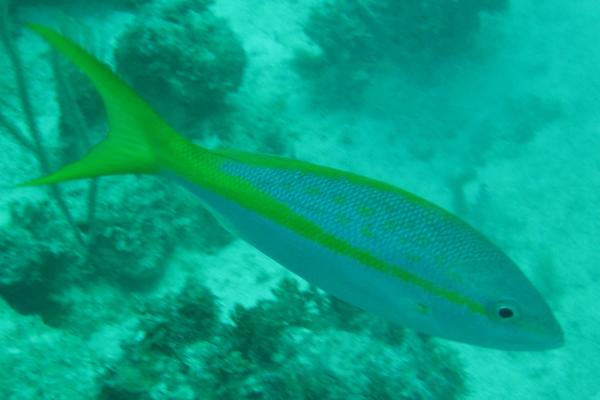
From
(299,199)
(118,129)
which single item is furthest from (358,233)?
(118,129)

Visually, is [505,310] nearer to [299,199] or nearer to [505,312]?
[505,312]

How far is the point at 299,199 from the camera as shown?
1.60 meters

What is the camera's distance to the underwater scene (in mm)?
1582

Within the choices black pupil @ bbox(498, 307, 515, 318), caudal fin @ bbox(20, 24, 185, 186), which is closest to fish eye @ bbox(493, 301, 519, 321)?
black pupil @ bbox(498, 307, 515, 318)

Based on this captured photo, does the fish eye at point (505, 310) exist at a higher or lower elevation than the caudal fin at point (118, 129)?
higher

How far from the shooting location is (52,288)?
12.3ft

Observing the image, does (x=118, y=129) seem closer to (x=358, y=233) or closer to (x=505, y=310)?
Result: (x=358, y=233)

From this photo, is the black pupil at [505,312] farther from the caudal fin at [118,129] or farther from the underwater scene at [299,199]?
the caudal fin at [118,129]

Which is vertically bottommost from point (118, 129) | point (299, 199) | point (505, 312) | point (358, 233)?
point (118, 129)

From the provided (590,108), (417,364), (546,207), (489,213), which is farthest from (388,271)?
(590,108)

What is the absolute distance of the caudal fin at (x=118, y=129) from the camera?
4.78 feet

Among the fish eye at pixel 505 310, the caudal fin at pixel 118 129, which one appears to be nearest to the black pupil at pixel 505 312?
the fish eye at pixel 505 310

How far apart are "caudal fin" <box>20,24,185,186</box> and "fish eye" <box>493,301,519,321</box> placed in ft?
4.14

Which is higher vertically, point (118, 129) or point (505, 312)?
point (505, 312)
